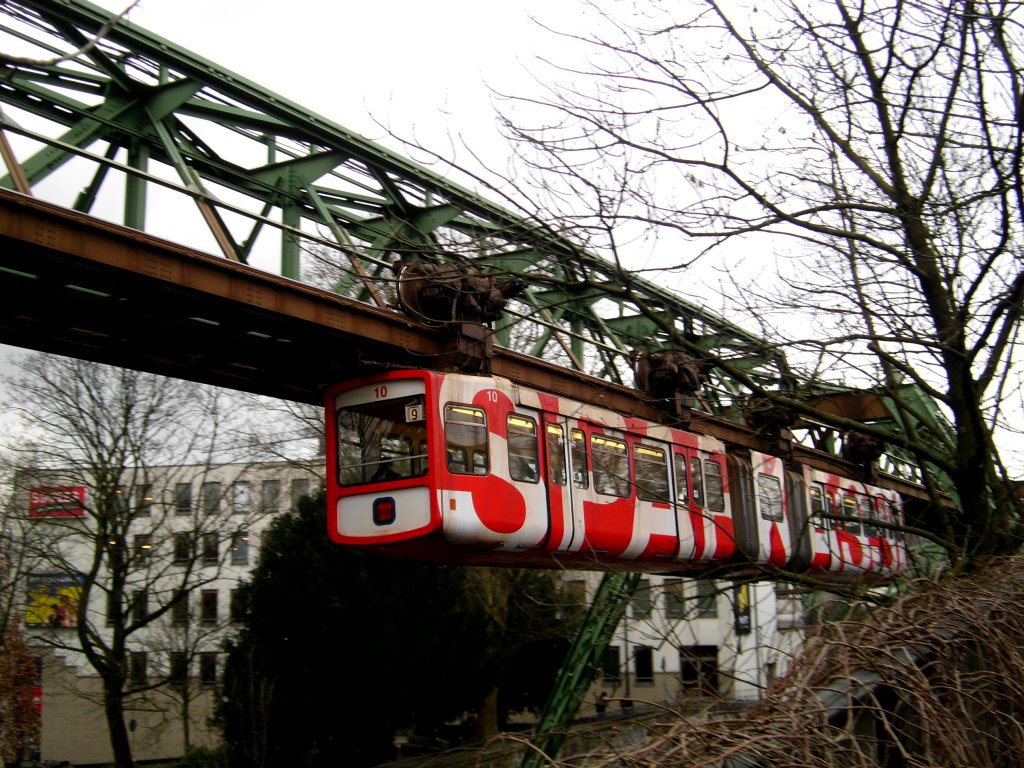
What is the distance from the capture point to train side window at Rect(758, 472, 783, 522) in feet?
57.3

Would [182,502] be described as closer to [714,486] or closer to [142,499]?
[142,499]

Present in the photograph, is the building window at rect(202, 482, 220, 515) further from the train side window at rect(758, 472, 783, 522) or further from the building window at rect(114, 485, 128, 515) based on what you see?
the train side window at rect(758, 472, 783, 522)

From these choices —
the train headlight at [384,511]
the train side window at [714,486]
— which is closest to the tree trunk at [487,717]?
the train side window at [714,486]

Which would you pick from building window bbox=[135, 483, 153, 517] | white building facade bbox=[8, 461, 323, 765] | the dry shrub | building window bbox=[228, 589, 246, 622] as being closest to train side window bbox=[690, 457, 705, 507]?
the dry shrub

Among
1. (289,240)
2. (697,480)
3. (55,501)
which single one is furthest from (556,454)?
(55,501)

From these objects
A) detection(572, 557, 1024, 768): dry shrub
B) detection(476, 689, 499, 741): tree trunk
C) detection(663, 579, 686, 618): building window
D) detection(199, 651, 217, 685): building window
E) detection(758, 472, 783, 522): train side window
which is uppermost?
detection(758, 472, 783, 522): train side window

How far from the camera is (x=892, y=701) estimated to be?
362 centimetres

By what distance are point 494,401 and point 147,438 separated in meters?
17.7

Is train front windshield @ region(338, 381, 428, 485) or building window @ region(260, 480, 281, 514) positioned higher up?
building window @ region(260, 480, 281, 514)

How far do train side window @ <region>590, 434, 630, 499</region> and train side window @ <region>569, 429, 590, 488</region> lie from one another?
15 cm

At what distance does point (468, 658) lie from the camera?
2323 centimetres

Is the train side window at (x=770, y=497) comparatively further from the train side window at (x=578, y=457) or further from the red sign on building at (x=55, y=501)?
the red sign on building at (x=55, y=501)

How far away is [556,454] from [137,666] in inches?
911

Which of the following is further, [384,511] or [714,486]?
[714,486]
